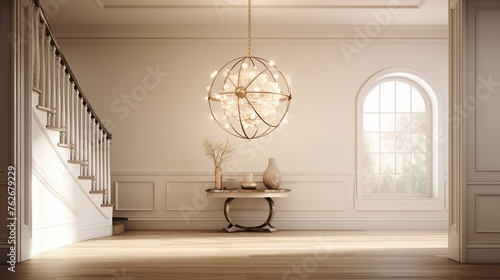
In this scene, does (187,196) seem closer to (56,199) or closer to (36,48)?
(56,199)

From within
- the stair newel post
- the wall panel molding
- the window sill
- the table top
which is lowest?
the window sill

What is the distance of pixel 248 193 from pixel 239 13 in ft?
7.91

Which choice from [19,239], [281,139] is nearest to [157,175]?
[281,139]

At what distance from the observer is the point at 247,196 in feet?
22.4

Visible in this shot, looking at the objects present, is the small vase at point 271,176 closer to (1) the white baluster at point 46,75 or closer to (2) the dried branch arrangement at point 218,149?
(2) the dried branch arrangement at point 218,149

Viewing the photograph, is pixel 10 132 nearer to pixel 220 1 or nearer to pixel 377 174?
pixel 220 1

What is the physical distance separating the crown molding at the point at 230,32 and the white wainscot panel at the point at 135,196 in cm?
215

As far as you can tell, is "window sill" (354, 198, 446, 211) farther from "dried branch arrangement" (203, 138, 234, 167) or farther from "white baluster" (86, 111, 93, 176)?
"white baluster" (86, 111, 93, 176)

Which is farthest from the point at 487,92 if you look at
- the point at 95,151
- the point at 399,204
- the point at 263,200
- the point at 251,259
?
the point at 95,151

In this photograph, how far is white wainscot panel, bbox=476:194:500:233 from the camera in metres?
4.88

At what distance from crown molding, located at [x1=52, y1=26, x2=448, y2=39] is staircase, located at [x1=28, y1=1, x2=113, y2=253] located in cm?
164

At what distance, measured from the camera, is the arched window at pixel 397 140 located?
7.85 m

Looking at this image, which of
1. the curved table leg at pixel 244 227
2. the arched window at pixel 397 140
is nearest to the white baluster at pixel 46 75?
the curved table leg at pixel 244 227

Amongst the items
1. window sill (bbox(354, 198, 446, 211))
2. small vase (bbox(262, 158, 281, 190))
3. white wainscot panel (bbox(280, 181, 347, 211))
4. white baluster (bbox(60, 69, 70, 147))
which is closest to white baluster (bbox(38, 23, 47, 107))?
white baluster (bbox(60, 69, 70, 147))
